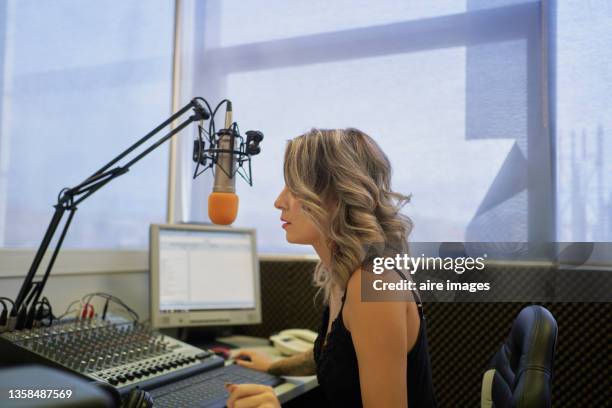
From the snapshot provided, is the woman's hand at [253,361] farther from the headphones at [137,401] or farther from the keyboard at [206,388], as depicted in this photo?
the headphones at [137,401]

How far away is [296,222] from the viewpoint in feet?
3.90

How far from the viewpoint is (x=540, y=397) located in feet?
2.42

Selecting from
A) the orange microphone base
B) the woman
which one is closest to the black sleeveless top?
the woman

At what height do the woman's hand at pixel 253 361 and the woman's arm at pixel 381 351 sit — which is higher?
the woman's arm at pixel 381 351

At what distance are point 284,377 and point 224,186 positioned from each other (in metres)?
0.59

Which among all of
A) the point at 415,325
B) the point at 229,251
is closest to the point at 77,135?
the point at 229,251

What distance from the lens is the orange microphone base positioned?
1.07 metres

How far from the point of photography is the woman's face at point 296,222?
45.4 inches

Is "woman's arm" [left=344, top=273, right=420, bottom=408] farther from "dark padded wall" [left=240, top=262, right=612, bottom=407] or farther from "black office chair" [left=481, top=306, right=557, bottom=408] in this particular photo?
"dark padded wall" [left=240, top=262, right=612, bottom=407]

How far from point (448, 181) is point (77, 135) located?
136cm

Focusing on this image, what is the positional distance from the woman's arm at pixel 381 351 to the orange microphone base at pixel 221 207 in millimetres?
372

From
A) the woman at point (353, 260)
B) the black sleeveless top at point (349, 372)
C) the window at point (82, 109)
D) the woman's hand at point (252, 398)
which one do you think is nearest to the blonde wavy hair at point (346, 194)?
the woman at point (353, 260)

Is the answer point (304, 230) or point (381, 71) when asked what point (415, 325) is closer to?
point (304, 230)

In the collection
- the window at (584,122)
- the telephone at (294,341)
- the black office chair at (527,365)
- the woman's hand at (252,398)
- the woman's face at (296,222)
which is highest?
the window at (584,122)
